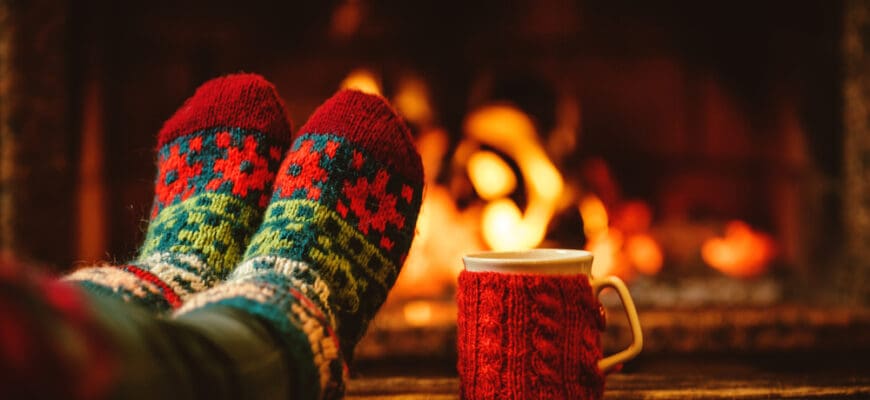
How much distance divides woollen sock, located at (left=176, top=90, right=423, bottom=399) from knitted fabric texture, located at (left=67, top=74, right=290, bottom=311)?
0.06m

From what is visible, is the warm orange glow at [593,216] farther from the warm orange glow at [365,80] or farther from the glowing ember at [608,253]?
the warm orange glow at [365,80]

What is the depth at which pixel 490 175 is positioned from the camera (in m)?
1.25

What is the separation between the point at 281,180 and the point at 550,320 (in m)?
0.30

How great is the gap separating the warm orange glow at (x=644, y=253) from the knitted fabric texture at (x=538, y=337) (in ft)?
2.94

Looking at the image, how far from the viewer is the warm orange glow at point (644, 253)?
127cm

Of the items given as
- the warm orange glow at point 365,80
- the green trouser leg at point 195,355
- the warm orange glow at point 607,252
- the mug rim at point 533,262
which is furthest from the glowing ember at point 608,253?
the green trouser leg at point 195,355

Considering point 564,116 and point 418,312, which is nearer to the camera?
point 418,312

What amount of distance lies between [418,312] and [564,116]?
0.48m

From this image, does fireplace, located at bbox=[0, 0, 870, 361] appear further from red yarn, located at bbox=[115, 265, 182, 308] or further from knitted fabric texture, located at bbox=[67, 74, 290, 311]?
red yarn, located at bbox=[115, 265, 182, 308]

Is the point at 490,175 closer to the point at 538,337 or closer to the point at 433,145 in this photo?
the point at 433,145

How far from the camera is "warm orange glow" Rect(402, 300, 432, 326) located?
0.97 metres

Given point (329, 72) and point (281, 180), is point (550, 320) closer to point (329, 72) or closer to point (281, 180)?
point (281, 180)

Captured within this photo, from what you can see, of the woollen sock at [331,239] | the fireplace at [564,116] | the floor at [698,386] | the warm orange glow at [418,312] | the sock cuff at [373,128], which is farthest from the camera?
the fireplace at [564,116]

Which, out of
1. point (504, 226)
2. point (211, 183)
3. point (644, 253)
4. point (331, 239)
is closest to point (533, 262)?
point (331, 239)
